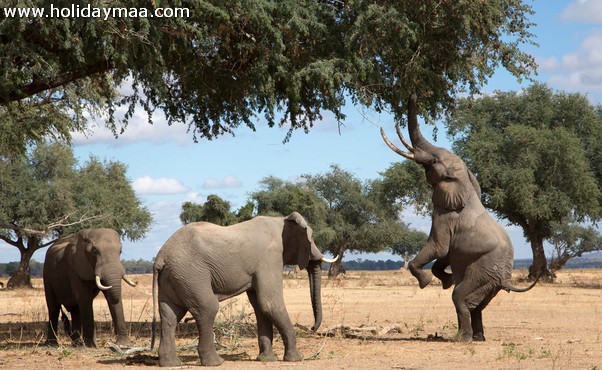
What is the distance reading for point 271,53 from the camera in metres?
15.4

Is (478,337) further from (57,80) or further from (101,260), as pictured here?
(57,80)

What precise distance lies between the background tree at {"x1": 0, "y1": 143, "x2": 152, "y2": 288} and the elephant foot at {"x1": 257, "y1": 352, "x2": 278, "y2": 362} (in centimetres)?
3473

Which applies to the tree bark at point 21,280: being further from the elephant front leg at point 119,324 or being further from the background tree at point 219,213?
the elephant front leg at point 119,324

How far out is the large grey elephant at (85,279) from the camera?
48.0ft

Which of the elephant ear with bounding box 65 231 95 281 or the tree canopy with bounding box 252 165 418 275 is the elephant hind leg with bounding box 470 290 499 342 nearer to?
the elephant ear with bounding box 65 231 95 281

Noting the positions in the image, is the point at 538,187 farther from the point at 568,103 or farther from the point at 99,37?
the point at 99,37

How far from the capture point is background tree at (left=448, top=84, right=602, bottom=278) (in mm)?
42000

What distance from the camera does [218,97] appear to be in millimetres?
17406

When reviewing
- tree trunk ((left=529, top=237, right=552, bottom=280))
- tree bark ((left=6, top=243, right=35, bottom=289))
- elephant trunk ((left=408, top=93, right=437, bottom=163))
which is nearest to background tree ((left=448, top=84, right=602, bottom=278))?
tree trunk ((left=529, top=237, right=552, bottom=280))

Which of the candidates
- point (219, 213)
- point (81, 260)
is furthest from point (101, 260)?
point (219, 213)

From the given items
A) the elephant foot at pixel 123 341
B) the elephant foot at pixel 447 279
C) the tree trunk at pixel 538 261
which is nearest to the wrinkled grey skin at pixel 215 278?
the elephant foot at pixel 123 341

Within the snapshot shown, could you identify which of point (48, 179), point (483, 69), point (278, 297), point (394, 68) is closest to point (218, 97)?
point (394, 68)

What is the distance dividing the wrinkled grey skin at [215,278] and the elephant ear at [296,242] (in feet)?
0.35

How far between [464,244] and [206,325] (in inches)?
186
